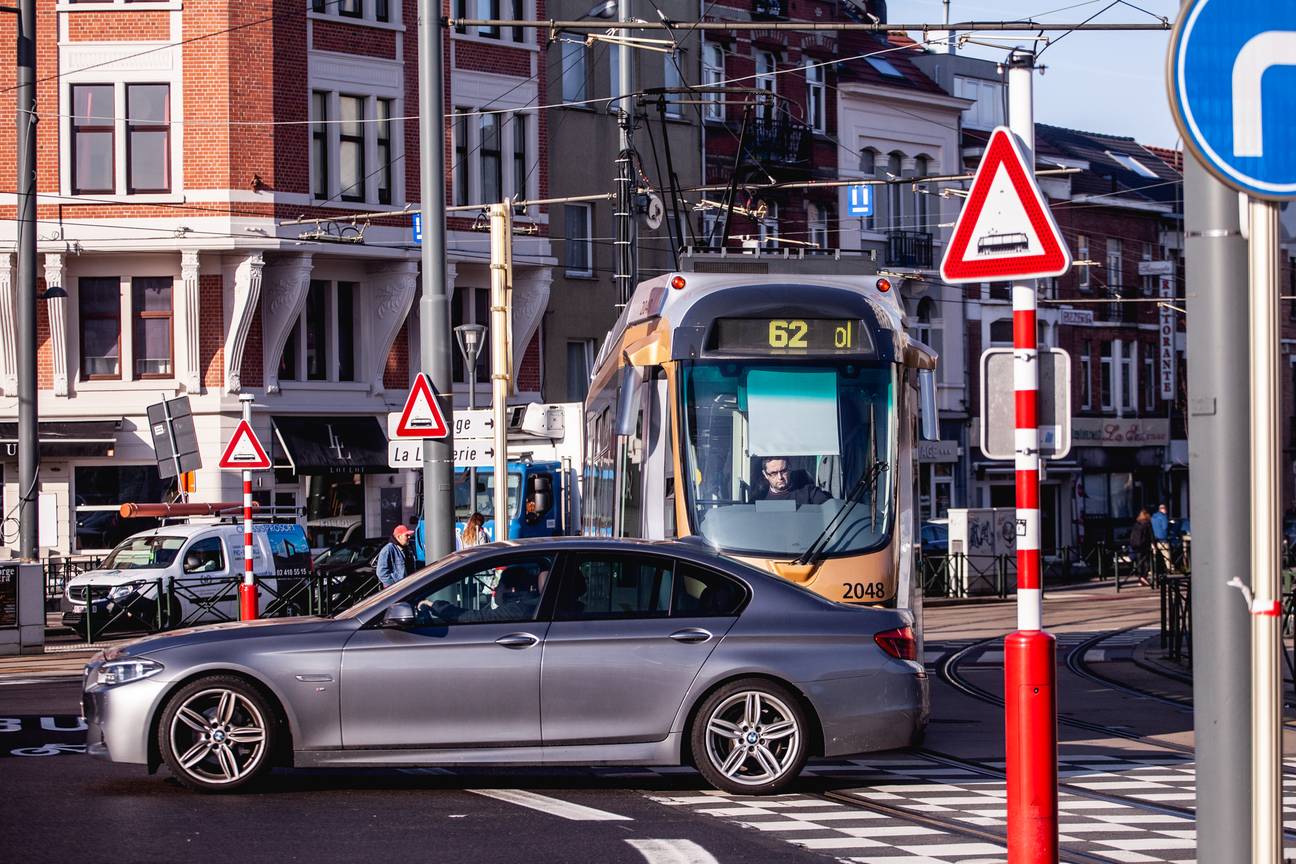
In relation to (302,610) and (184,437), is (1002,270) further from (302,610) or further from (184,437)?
(302,610)

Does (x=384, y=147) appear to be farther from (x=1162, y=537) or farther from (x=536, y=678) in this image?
(x=536, y=678)

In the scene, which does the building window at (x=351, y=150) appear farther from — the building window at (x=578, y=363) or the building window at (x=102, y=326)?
the building window at (x=578, y=363)

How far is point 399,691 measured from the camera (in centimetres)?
1131

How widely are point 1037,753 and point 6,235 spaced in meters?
32.6

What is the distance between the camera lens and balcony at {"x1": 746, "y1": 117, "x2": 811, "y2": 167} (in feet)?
Answer: 162

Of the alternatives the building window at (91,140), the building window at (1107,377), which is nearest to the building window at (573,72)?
the building window at (91,140)

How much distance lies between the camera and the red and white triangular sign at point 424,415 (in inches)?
775

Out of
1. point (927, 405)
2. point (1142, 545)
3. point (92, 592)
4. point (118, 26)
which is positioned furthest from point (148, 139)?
point (927, 405)

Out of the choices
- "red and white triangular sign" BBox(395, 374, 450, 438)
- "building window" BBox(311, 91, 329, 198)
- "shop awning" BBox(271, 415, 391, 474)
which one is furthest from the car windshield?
"red and white triangular sign" BBox(395, 374, 450, 438)

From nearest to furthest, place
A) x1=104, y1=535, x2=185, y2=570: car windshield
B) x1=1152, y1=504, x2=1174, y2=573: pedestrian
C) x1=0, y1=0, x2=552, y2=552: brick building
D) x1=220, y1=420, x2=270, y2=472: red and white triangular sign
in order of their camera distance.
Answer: x1=220, y1=420, x2=270, y2=472: red and white triangular sign, x1=104, y1=535, x2=185, y2=570: car windshield, x1=0, y1=0, x2=552, y2=552: brick building, x1=1152, y1=504, x2=1174, y2=573: pedestrian

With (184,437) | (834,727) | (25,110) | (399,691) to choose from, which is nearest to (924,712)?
(834,727)

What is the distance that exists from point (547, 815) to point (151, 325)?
30043 millimetres

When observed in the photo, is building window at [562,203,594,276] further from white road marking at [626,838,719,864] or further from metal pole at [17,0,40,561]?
white road marking at [626,838,719,864]

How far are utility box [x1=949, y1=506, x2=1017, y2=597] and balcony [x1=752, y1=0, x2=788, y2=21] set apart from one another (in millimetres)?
15111
